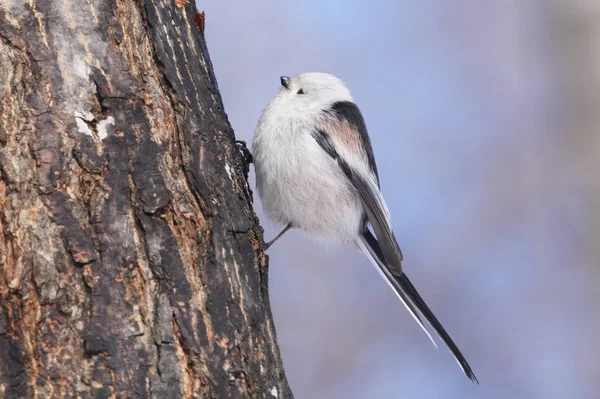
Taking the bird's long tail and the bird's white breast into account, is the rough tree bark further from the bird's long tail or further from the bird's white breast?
the bird's long tail

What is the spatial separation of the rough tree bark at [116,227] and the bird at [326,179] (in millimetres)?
924

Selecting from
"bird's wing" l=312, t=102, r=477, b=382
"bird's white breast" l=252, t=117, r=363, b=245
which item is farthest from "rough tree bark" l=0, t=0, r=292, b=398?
"bird's wing" l=312, t=102, r=477, b=382

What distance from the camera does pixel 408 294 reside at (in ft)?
9.30

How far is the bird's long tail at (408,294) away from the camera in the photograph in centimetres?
263

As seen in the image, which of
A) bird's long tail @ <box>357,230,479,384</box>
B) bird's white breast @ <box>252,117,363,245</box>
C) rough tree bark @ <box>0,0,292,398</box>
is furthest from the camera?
bird's white breast @ <box>252,117,363,245</box>

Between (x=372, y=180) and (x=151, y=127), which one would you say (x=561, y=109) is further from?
(x=151, y=127)

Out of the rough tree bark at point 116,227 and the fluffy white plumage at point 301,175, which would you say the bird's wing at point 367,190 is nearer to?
the fluffy white plumage at point 301,175

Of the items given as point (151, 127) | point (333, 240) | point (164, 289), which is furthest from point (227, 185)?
point (333, 240)

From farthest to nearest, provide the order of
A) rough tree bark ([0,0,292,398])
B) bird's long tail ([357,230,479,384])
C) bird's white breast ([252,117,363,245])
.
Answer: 1. bird's white breast ([252,117,363,245])
2. bird's long tail ([357,230,479,384])
3. rough tree bark ([0,0,292,398])

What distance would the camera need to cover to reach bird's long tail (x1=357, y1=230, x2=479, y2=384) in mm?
2633

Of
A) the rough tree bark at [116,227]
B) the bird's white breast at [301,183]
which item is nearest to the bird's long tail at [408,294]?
the bird's white breast at [301,183]

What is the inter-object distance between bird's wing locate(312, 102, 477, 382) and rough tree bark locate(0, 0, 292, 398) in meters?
1.08

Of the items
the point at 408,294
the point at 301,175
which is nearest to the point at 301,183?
the point at 301,175

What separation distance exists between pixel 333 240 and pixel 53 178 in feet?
5.44
